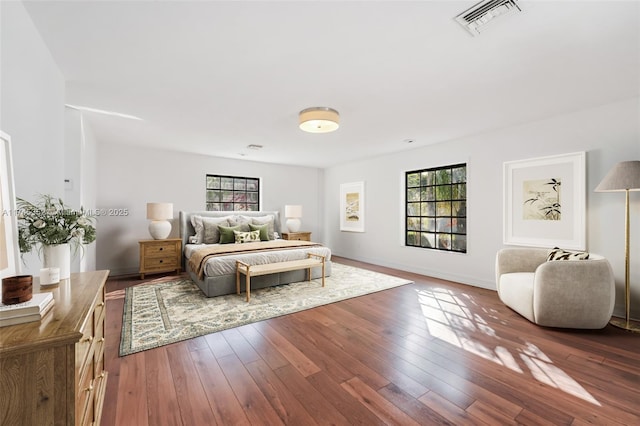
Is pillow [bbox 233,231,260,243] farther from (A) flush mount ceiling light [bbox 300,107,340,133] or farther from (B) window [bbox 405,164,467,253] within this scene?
(B) window [bbox 405,164,467,253]

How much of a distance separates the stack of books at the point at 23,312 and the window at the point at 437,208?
16.2ft

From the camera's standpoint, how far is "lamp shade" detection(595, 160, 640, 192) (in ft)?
8.57

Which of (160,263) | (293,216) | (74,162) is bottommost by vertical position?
(160,263)

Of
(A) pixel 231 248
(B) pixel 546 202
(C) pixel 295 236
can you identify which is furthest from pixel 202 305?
(B) pixel 546 202

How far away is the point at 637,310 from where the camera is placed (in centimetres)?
292

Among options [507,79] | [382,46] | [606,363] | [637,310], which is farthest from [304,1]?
[637,310]

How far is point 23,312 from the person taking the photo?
3.14ft

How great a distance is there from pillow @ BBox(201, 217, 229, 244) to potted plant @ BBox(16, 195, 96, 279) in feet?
12.2

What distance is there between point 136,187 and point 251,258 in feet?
9.44

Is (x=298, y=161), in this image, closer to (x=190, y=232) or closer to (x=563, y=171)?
(x=190, y=232)

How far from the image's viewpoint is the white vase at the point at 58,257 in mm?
1462

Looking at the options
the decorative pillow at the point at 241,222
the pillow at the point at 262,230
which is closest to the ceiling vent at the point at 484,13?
the pillow at the point at 262,230

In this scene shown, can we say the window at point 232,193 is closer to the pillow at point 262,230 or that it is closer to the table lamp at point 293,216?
the table lamp at point 293,216

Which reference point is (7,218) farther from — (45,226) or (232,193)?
(232,193)
